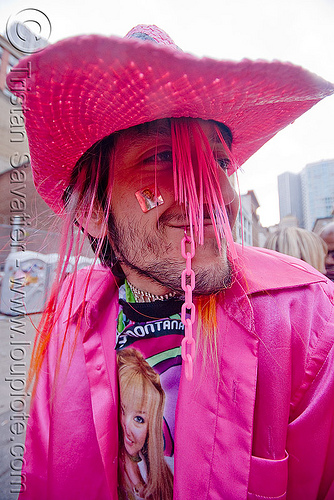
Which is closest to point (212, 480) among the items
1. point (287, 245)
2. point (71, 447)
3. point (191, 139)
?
point (71, 447)

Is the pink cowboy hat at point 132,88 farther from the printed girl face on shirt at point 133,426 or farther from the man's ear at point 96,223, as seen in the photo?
the printed girl face on shirt at point 133,426

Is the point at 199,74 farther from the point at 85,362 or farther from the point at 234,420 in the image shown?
the point at 85,362

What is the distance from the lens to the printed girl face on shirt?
2.99ft

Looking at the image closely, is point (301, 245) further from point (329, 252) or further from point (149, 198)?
point (149, 198)

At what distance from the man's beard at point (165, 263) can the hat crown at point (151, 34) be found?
546mm

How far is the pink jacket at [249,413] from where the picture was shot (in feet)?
2.20

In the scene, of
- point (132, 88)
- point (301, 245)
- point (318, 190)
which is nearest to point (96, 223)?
point (132, 88)

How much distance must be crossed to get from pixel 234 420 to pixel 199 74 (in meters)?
0.90

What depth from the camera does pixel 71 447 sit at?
96 cm

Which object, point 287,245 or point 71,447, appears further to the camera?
point 287,245

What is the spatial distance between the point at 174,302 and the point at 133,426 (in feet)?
1.68

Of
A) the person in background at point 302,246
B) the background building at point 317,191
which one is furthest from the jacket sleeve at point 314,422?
the background building at point 317,191

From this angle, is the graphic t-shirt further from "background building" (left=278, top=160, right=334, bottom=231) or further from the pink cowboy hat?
"background building" (left=278, top=160, right=334, bottom=231)

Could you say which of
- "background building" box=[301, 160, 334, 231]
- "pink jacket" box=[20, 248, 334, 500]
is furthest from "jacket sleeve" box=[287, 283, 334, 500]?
"background building" box=[301, 160, 334, 231]
